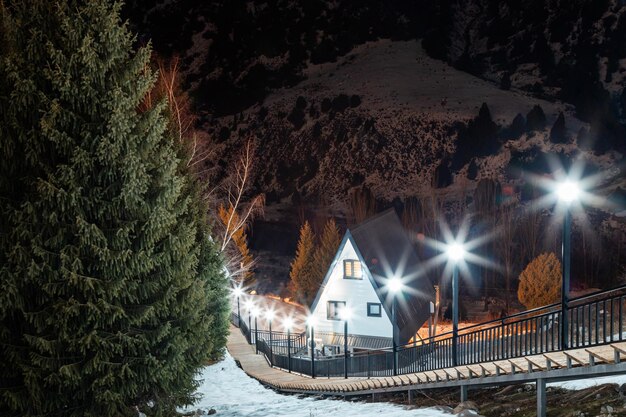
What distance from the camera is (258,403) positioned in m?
18.6

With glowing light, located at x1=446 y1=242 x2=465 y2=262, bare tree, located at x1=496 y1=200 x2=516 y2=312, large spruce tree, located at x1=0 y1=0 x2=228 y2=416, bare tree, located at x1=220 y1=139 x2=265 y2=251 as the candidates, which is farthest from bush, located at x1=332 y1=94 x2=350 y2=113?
large spruce tree, located at x1=0 y1=0 x2=228 y2=416

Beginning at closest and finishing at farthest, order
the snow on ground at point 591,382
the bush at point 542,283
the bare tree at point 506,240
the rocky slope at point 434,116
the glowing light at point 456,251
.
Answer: the snow on ground at point 591,382 → the glowing light at point 456,251 → the bush at point 542,283 → the bare tree at point 506,240 → the rocky slope at point 434,116

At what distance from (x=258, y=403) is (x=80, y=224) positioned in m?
11.4

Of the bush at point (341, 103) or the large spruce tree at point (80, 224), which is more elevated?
the bush at point (341, 103)

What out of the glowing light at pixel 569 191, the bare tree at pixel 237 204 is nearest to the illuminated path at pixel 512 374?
the glowing light at pixel 569 191

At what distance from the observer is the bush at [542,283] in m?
39.6

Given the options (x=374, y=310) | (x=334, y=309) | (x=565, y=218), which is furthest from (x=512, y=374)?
(x=334, y=309)

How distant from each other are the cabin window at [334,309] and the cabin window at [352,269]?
1.93 m

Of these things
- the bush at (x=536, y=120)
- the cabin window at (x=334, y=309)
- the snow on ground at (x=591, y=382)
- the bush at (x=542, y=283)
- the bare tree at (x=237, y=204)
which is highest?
the bush at (x=536, y=120)

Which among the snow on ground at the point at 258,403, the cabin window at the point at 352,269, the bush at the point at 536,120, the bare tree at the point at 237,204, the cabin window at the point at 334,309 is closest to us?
the snow on ground at the point at 258,403

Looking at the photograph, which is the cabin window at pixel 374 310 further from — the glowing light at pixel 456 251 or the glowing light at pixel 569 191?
the glowing light at pixel 569 191

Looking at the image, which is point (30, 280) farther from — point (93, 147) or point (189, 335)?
point (189, 335)

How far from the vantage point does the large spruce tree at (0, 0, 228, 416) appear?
388 inches

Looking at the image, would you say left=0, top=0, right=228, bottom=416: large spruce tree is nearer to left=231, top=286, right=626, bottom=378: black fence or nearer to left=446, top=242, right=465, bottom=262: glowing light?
left=446, top=242, right=465, bottom=262: glowing light
